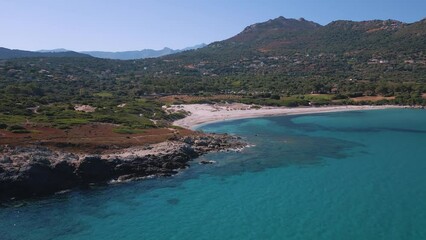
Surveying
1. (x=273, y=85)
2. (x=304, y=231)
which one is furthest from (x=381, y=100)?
(x=304, y=231)

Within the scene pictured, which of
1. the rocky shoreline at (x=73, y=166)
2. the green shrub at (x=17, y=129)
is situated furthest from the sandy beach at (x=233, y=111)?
the rocky shoreline at (x=73, y=166)

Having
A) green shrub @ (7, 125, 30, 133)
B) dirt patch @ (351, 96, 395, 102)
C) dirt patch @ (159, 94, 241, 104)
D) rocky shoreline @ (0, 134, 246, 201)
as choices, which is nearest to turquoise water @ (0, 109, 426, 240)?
rocky shoreline @ (0, 134, 246, 201)

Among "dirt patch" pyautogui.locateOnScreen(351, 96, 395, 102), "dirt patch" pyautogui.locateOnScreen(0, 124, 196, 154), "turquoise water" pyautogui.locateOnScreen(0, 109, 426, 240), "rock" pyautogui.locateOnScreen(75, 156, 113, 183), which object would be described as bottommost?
"turquoise water" pyautogui.locateOnScreen(0, 109, 426, 240)

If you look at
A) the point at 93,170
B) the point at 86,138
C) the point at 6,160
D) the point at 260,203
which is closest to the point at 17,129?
the point at 86,138

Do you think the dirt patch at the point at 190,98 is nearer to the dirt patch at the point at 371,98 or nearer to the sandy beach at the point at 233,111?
the sandy beach at the point at 233,111

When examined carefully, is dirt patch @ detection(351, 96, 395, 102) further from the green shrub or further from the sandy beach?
the green shrub

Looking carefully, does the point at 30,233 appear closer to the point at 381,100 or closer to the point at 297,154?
the point at 297,154

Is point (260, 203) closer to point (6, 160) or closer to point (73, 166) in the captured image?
point (73, 166)
